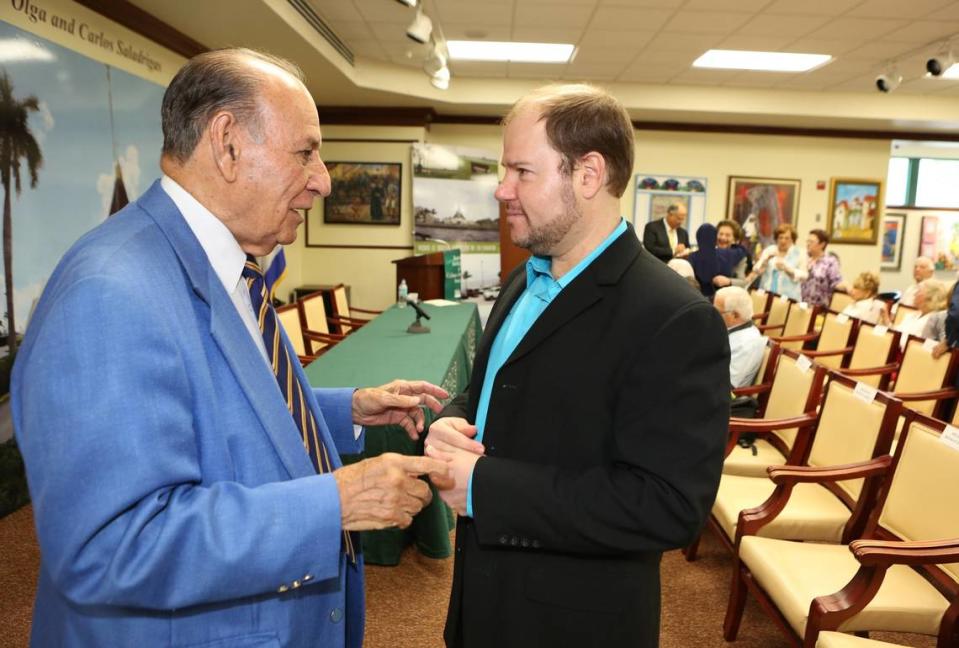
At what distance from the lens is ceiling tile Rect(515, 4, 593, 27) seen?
536 cm

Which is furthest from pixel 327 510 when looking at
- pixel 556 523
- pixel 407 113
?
pixel 407 113

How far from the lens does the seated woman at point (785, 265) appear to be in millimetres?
6949

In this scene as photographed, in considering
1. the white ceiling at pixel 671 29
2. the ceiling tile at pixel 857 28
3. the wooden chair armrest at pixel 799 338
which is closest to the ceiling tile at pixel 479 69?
the white ceiling at pixel 671 29

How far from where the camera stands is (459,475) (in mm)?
1104

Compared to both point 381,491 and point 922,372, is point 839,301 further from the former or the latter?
point 381,491

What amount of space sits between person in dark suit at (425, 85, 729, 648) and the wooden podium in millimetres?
5094

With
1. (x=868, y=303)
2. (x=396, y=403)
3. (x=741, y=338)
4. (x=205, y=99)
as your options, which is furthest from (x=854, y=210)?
(x=205, y=99)

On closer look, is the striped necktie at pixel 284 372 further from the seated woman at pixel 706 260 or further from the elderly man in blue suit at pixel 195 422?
the seated woman at pixel 706 260

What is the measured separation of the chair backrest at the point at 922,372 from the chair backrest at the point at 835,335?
2.42 feet

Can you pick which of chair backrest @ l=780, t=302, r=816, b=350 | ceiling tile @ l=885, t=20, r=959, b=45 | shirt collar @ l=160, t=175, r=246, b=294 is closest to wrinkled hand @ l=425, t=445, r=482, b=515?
shirt collar @ l=160, t=175, r=246, b=294

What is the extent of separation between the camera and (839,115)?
27.4ft

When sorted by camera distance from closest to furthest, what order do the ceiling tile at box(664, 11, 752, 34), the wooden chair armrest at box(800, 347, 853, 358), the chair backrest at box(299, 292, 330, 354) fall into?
the wooden chair armrest at box(800, 347, 853, 358) < the chair backrest at box(299, 292, 330, 354) < the ceiling tile at box(664, 11, 752, 34)

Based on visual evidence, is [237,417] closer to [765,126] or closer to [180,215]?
[180,215]

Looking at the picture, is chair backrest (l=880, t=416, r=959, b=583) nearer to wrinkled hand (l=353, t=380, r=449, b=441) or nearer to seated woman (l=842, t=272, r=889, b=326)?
wrinkled hand (l=353, t=380, r=449, b=441)
